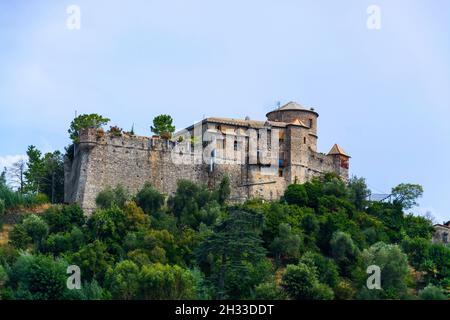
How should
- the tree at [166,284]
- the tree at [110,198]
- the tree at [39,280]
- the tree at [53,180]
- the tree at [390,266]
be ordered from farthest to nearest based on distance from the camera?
the tree at [53,180] → the tree at [110,198] → the tree at [390,266] → the tree at [39,280] → the tree at [166,284]

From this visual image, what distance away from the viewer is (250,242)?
7069 centimetres

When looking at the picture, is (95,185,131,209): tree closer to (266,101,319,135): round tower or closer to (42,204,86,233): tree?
(42,204,86,233): tree

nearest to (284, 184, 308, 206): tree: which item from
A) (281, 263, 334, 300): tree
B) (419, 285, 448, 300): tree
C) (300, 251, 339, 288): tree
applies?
(300, 251, 339, 288): tree

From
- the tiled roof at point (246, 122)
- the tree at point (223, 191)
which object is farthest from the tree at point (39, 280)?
the tiled roof at point (246, 122)

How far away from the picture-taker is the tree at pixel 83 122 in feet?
281

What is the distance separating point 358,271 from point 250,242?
8.93 meters

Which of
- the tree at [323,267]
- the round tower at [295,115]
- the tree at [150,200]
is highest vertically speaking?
the round tower at [295,115]

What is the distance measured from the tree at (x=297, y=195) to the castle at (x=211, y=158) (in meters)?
2.18

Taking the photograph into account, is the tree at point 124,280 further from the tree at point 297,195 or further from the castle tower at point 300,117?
the castle tower at point 300,117

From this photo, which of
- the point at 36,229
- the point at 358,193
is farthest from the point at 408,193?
the point at 36,229

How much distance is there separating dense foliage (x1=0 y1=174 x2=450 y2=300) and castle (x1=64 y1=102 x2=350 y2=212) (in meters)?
1.78
